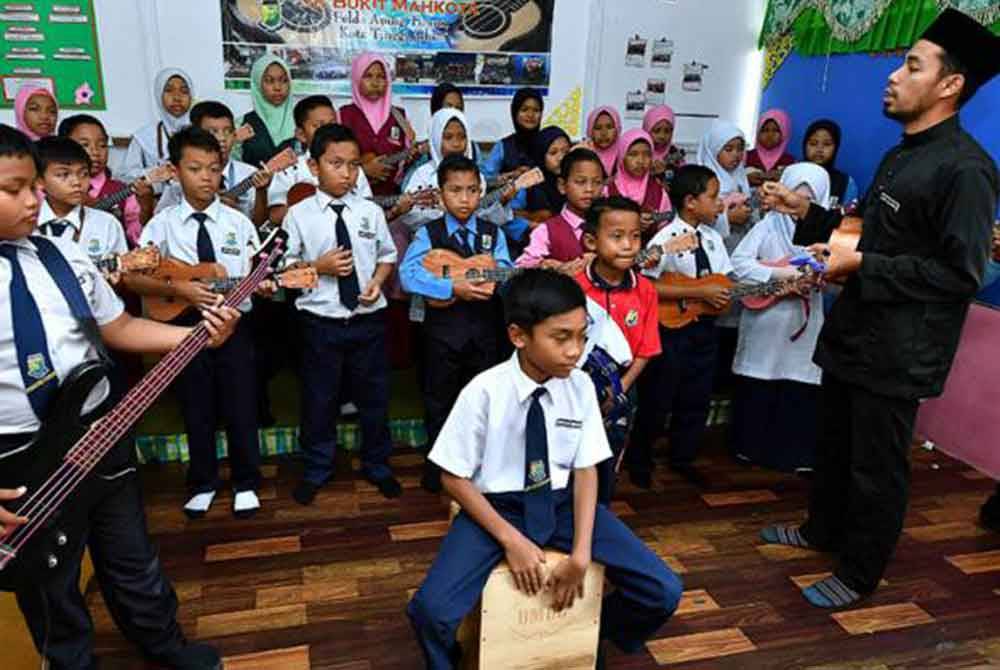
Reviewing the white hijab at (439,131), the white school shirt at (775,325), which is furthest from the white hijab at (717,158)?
the white hijab at (439,131)

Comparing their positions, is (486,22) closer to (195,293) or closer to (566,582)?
(195,293)

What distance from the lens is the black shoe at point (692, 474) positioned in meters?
3.15

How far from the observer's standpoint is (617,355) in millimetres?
2418

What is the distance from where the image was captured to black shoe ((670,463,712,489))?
3.15 metres

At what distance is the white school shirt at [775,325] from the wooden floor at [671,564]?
1.67ft

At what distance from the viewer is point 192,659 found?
1932mm

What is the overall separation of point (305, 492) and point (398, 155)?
75.0 inches

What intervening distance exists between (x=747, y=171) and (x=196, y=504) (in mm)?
3503

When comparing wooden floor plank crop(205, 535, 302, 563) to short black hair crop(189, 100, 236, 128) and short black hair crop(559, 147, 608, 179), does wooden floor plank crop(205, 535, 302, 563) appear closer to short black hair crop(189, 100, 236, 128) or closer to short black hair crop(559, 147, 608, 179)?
short black hair crop(559, 147, 608, 179)

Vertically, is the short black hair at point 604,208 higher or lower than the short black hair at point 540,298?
higher

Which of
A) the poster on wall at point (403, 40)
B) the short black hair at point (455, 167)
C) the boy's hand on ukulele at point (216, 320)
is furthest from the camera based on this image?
the poster on wall at point (403, 40)

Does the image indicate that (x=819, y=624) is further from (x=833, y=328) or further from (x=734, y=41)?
(x=734, y=41)

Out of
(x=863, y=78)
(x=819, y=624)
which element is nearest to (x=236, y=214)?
(x=819, y=624)

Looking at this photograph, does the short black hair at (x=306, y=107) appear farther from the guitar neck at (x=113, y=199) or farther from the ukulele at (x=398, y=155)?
the guitar neck at (x=113, y=199)
